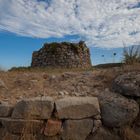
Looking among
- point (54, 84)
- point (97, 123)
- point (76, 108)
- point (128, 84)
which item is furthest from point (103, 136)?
point (54, 84)

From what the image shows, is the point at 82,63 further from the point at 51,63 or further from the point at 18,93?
the point at 18,93

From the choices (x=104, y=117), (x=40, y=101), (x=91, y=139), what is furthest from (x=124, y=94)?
(x=40, y=101)

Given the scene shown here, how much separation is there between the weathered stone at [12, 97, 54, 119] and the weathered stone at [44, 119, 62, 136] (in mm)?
100

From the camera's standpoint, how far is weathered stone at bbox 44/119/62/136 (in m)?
3.66

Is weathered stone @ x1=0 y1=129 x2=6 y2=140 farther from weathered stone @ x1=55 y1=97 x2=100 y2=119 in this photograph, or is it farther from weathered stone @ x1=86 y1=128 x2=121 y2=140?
weathered stone @ x1=86 y1=128 x2=121 y2=140

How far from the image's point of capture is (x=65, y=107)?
3.71m

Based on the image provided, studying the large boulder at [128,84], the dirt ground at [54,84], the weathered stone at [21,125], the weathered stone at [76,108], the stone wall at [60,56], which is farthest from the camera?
the stone wall at [60,56]

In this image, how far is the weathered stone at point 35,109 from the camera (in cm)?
369

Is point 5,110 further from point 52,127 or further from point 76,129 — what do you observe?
point 76,129

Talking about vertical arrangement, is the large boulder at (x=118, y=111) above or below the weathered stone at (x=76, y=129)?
above

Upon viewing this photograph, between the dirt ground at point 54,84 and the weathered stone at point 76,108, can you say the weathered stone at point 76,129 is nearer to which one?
the weathered stone at point 76,108

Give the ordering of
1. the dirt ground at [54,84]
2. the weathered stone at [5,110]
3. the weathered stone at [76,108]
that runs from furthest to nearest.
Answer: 1. the dirt ground at [54,84]
2. the weathered stone at [5,110]
3. the weathered stone at [76,108]

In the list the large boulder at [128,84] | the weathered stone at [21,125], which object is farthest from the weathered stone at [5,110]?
the large boulder at [128,84]

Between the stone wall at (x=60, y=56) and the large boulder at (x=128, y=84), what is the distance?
24.1ft
